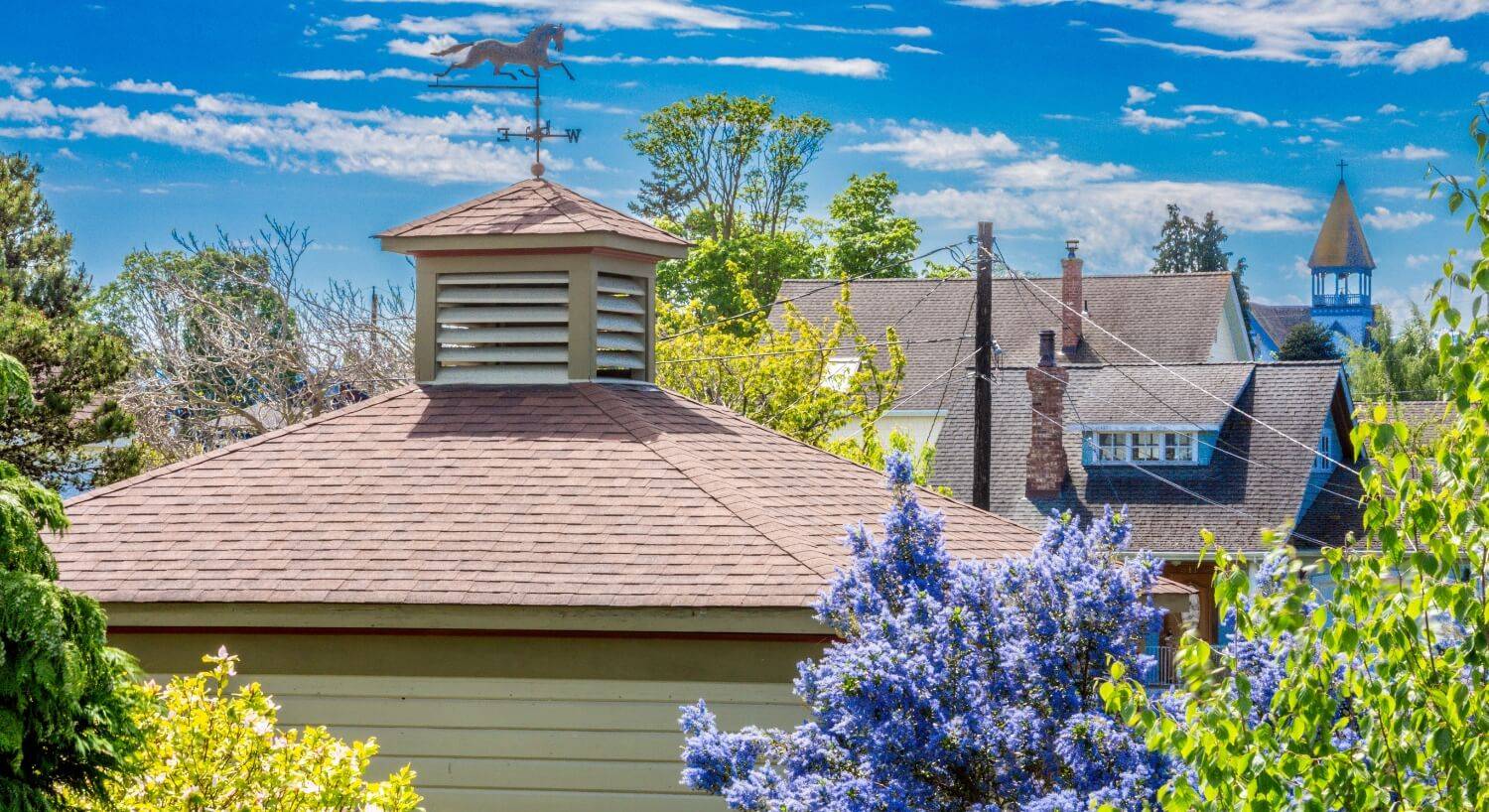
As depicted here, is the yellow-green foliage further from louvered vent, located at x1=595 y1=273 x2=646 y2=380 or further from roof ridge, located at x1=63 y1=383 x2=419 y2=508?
louvered vent, located at x1=595 y1=273 x2=646 y2=380

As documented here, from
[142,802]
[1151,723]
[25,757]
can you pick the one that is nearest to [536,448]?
[142,802]

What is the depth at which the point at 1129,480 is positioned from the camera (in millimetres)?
38188

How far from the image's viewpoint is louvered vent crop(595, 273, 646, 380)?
45.9 ft

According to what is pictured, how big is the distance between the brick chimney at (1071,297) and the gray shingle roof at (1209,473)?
4.60 metres

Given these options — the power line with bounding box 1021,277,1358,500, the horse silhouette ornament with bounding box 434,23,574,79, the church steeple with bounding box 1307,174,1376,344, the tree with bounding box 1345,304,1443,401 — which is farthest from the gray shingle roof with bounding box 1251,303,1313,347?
the horse silhouette ornament with bounding box 434,23,574,79

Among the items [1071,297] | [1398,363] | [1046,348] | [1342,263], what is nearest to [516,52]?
[1046,348]

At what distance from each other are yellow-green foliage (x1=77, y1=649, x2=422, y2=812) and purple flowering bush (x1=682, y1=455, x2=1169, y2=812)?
6.09ft

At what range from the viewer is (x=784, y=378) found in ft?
82.2

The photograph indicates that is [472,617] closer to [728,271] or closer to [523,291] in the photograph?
[523,291]

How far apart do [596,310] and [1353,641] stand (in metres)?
9.76

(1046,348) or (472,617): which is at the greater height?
(1046,348)

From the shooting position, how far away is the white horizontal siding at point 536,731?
33.2 feet

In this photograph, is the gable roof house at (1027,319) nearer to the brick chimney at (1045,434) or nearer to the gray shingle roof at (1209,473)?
the gray shingle roof at (1209,473)

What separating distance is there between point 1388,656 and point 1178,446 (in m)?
34.5
